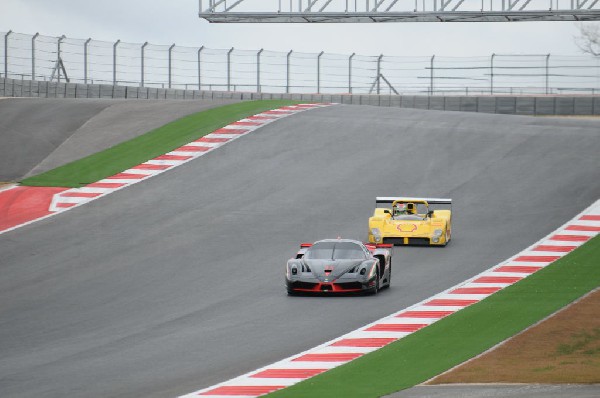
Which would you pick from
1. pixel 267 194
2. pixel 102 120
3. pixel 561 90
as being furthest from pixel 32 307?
pixel 561 90

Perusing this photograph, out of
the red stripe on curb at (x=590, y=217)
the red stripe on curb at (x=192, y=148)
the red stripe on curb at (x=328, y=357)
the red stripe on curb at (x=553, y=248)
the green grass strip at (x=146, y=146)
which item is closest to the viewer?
the red stripe on curb at (x=328, y=357)

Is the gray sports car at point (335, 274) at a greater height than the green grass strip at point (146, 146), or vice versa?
the green grass strip at point (146, 146)

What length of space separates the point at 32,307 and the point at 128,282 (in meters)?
2.36

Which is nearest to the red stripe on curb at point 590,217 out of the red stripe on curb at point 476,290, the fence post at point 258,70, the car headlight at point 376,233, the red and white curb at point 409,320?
the red and white curb at point 409,320

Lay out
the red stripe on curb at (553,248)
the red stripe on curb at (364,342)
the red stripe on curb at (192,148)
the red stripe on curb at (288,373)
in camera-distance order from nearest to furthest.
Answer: the red stripe on curb at (288,373)
the red stripe on curb at (364,342)
the red stripe on curb at (553,248)
the red stripe on curb at (192,148)

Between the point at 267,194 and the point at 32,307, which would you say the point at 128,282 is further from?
the point at 267,194

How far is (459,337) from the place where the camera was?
679 inches

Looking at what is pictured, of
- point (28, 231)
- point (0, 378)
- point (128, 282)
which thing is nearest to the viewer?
point (0, 378)

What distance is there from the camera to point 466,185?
31.4m

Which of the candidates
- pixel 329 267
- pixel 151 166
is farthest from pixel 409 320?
pixel 151 166

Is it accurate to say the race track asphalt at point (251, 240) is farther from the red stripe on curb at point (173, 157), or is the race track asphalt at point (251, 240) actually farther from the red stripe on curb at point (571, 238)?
the red stripe on curb at point (173, 157)

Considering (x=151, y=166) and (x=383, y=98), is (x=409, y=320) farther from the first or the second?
(x=383, y=98)

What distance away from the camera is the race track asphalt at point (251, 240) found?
16.3 metres

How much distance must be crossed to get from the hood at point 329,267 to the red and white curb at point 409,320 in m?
1.51
